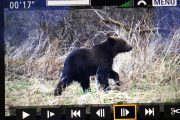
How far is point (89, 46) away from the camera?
3.59 ft

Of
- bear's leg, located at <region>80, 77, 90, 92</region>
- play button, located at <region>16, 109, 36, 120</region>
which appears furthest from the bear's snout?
play button, located at <region>16, 109, 36, 120</region>

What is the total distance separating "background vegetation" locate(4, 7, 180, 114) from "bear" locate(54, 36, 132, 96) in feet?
0.04

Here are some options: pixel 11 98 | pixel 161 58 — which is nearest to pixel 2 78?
pixel 11 98

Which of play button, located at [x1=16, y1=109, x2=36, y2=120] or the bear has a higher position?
the bear

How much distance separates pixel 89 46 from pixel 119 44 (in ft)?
0.24

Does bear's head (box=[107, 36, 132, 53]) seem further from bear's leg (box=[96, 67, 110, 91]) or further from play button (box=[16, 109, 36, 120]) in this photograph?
play button (box=[16, 109, 36, 120])

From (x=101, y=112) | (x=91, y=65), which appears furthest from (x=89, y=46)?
(x=101, y=112)

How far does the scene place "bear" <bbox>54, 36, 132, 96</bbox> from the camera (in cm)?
109

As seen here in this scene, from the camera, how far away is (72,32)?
42.8 inches

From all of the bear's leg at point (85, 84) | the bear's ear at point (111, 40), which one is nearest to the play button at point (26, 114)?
the bear's leg at point (85, 84)

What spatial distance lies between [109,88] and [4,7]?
12.4 inches

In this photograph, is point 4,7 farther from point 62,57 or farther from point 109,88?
point 109,88

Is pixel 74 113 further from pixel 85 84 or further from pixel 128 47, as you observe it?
pixel 128 47

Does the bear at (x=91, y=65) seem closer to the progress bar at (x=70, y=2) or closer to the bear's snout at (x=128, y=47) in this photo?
the bear's snout at (x=128, y=47)
